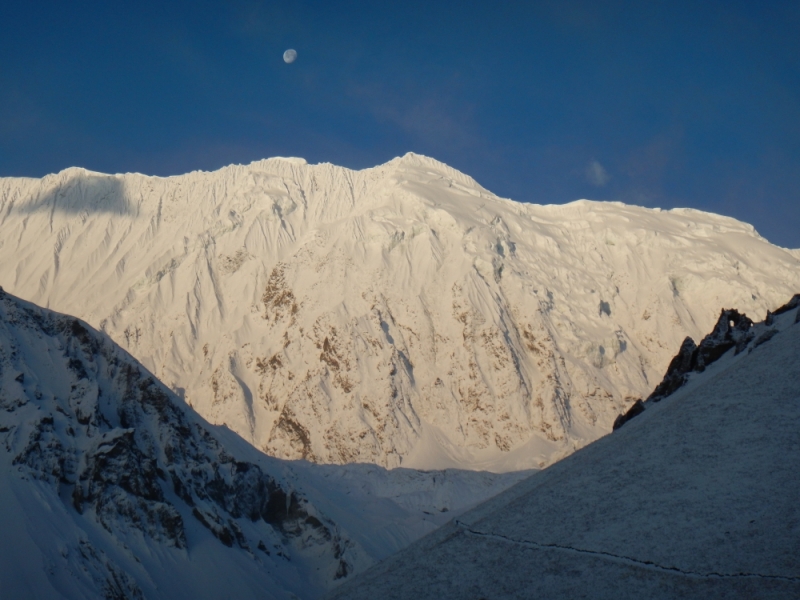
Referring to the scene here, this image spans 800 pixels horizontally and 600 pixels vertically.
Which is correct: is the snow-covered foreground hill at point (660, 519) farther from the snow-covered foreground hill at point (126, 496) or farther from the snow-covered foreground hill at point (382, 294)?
the snow-covered foreground hill at point (382, 294)

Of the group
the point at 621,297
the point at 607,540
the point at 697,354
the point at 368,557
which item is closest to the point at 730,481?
the point at 607,540

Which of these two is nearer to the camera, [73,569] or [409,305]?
[73,569]

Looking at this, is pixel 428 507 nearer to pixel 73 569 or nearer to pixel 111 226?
pixel 73 569

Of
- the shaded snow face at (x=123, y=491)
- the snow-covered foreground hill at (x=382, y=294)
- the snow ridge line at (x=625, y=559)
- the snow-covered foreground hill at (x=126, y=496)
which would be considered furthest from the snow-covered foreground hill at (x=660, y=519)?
the snow-covered foreground hill at (x=382, y=294)

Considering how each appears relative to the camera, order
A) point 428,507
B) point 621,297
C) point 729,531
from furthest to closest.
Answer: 1. point 621,297
2. point 428,507
3. point 729,531

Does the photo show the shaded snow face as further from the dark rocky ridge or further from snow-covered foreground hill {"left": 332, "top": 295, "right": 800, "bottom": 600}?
the dark rocky ridge

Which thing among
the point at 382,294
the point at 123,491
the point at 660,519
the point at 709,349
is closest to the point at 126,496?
the point at 123,491

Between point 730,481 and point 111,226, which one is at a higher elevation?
point 111,226
